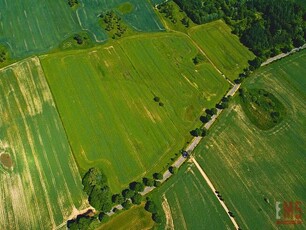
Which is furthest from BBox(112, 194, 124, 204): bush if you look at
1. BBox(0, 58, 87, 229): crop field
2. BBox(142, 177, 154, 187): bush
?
BBox(0, 58, 87, 229): crop field

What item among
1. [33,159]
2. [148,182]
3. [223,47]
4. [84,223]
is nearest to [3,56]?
[33,159]

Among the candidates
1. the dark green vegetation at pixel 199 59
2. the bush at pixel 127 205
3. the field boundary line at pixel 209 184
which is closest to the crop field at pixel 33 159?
the bush at pixel 127 205

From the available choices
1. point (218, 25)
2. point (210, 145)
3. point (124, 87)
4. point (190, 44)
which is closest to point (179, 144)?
point (210, 145)

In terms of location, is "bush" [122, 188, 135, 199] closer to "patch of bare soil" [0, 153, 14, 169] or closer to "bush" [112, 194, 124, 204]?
"bush" [112, 194, 124, 204]

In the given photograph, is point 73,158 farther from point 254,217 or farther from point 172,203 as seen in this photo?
point 254,217

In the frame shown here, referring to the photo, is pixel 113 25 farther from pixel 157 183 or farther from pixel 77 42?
pixel 157 183

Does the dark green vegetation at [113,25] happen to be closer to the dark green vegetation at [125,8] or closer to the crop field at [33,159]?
the dark green vegetation at [125,8]
